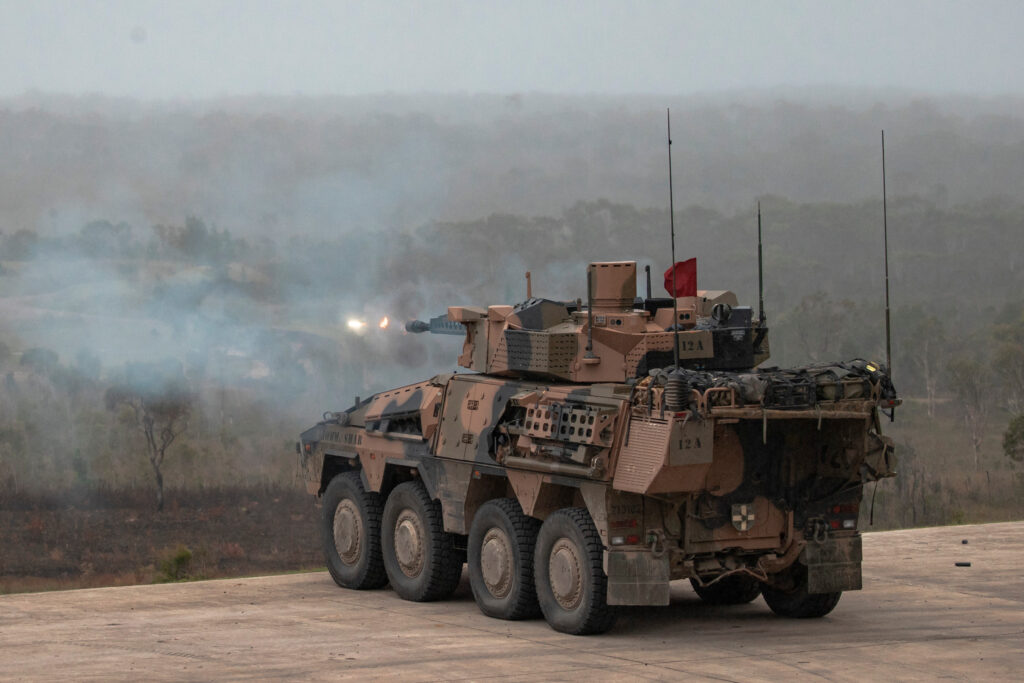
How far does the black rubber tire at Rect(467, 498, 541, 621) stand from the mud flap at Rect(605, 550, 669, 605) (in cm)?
157

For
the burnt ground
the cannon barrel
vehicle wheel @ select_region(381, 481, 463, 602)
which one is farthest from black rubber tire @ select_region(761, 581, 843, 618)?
the burnt ground

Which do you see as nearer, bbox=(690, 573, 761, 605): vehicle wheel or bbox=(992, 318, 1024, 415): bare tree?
bbox=(690, 573, 761, 605): vehicle wheel

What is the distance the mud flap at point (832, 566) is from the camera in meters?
15.9

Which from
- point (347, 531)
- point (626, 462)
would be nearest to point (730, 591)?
point (626, 462)

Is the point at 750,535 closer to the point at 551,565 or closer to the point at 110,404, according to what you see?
the point at 551,565

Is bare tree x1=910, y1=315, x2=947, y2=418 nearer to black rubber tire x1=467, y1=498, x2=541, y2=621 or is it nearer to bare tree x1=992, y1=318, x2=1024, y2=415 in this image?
bare tree x1=992, y1=318, x2=1024, y2=415

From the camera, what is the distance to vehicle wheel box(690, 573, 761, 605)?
1783 cm

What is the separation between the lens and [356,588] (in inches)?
774

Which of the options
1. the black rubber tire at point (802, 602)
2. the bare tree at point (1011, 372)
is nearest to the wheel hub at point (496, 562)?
the black rubber tire at point (802, 602)

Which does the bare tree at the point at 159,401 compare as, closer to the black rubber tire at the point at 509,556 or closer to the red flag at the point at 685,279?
the black rubber tire at the point at 509,556

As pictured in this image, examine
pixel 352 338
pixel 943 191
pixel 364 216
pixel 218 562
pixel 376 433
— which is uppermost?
pixel 943 191

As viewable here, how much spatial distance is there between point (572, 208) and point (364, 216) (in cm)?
1150

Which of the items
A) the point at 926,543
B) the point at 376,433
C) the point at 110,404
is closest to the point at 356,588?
the point at 376,433

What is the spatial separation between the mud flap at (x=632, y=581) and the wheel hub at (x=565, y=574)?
55 centimetres
